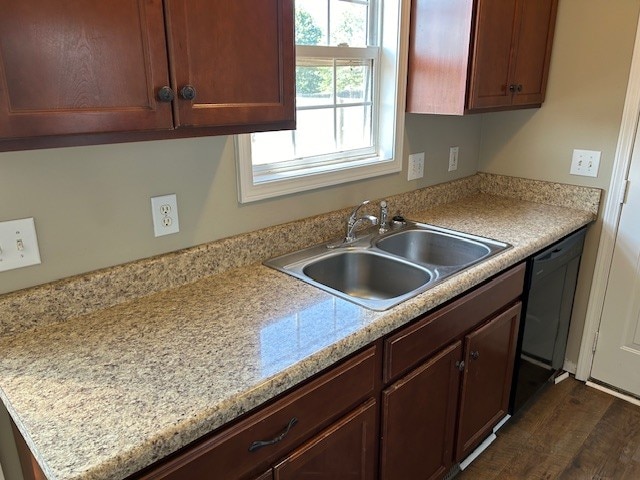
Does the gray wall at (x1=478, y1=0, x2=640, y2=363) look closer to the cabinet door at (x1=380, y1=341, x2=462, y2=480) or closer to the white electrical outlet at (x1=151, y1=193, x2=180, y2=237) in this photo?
the cabinet door at (x1=380, y1=341, x2=462, y2=480)

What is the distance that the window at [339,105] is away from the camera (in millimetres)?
1744

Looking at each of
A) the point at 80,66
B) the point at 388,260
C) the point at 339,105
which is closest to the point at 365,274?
the point at 388,260

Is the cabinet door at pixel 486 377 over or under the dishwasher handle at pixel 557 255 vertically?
under

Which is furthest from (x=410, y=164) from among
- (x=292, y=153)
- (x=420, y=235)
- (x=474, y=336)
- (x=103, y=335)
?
(x=103, y=335)

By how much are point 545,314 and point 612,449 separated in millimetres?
639

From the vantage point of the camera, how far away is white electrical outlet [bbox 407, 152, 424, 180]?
222 centimetres

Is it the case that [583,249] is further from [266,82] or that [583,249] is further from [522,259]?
[266,82]

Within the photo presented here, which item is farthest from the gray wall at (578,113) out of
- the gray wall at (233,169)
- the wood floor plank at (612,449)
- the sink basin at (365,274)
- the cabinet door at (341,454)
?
the cabinet door at (341,454)

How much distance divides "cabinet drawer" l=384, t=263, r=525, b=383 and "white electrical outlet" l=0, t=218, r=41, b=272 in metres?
0.95

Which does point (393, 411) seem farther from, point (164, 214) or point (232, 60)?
point (232, 60)

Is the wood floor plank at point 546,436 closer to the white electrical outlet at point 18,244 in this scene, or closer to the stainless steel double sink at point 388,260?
the stainless steel double sink at point 388,260

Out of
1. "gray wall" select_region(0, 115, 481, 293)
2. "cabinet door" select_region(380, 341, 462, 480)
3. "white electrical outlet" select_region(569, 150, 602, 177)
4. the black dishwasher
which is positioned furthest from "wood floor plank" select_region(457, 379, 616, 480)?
"gray wall" select_region(0, 115, 481, 293)

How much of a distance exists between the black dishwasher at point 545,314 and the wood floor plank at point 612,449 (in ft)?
0.97

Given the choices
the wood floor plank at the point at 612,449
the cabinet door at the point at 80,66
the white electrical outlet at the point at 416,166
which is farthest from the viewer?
the white electrical outlet at the point at 416,166
